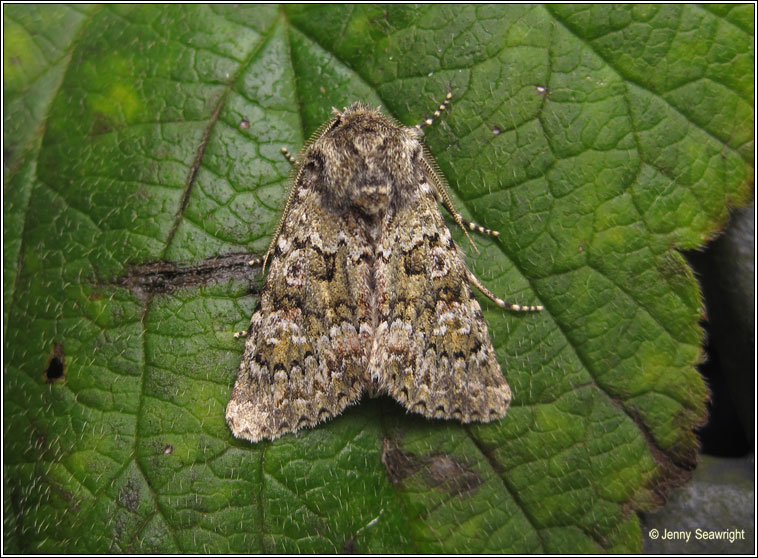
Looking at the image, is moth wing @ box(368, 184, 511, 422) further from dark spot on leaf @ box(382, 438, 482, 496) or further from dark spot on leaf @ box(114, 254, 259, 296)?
dark spot on leaf @ box(114, 254, 259, 296)

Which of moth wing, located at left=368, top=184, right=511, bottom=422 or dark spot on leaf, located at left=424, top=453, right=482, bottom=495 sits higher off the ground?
moth wing, located at left=368, top=184, right=511, bottom=422

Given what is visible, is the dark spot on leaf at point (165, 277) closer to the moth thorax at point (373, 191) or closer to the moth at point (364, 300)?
the moth at point (364, 300)

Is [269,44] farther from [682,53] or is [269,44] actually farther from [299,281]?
[682,53]

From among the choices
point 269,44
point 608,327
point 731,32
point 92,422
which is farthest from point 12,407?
point 731,32

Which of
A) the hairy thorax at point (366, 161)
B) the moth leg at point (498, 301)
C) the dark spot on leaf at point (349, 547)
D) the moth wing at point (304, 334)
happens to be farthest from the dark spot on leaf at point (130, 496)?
the moth leg at point (498, 301)

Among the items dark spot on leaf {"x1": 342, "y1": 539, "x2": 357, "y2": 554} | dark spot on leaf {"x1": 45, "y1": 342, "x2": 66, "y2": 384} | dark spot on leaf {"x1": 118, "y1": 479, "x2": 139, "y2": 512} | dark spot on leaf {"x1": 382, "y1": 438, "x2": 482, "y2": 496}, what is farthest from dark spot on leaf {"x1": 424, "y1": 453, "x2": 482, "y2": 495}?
dark spot on leaf {"x1": 45, "y1": 342, "x2": 66, "y2": 384}
